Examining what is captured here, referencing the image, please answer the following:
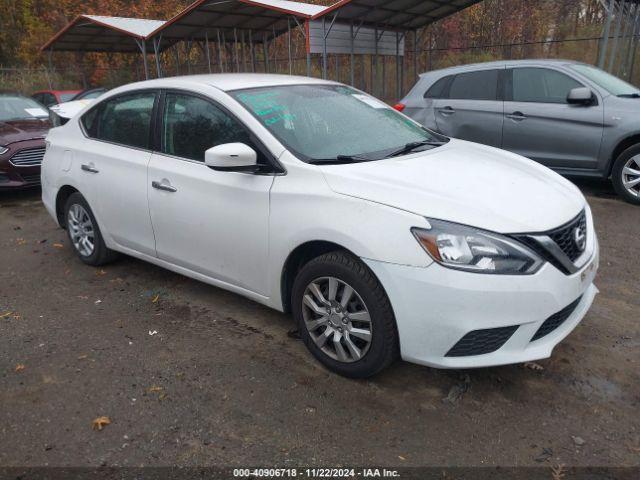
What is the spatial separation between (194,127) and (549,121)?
4.81 metres

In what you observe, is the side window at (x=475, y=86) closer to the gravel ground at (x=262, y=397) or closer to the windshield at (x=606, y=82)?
the windshield at (x=606, y=82)

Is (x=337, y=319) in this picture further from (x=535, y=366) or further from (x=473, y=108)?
(x=473, y=108)

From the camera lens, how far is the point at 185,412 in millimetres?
2820

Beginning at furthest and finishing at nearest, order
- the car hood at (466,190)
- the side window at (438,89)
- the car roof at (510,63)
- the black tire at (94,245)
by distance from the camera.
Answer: the side window at (438,89), the car roof at (510,63), the black tire at (94,245), the car hood at (466,190)

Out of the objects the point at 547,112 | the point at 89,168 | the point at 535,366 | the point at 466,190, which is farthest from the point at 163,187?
the point at 547,112

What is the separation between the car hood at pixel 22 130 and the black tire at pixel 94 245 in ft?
11.0

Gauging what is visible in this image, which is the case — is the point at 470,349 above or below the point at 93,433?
above

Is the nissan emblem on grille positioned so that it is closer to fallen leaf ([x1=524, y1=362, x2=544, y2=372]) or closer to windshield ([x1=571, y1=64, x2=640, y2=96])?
fallen leaf ([x1=524, y1=362, x2=544, y2=372])

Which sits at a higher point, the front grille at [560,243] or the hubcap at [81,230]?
the front grille at [560,243]

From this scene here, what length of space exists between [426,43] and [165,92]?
1717 cm

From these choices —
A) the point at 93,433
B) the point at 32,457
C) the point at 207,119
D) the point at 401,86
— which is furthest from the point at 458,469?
Result: the point at 401,86

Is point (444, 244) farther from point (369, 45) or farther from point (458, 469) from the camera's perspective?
point (369, 45)

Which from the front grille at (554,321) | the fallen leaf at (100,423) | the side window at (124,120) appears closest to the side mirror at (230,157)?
the side window at (124,120)

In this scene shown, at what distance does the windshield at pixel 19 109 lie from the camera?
869 cm
